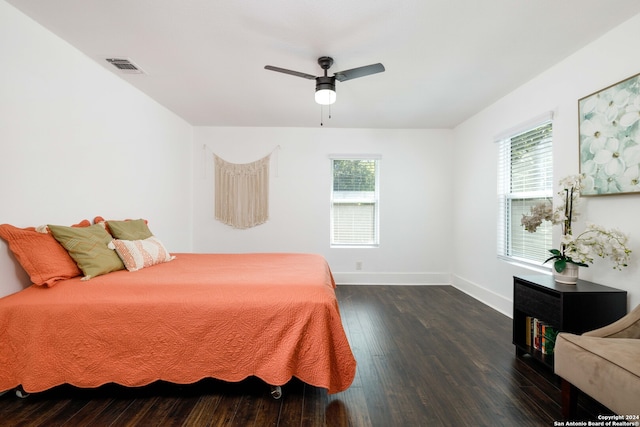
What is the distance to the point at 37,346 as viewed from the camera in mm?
1756

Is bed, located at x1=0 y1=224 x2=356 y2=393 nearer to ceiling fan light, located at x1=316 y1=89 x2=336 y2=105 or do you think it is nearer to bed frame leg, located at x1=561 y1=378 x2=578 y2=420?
bed frame leg, located at x1=561 y1=378 x2=578 y2=420

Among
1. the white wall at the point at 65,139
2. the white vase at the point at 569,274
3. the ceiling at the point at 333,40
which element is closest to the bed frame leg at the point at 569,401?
the white vase at the point at 569,274

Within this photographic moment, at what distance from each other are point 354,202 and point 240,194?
6.03ft

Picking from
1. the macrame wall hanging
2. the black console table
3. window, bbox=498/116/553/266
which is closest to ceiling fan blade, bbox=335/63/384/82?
window, bbox=498/116/553/266

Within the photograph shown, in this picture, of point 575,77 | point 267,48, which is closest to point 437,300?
point 575,77

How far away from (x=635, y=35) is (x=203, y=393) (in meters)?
3.75

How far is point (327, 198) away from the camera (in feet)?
15.9

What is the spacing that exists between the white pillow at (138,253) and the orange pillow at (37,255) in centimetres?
37

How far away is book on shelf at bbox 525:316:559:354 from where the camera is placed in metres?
2.27

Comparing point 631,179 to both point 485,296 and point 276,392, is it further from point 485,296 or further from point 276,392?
point 276,392

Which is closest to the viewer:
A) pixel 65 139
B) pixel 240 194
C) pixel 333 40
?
pixel 333 40

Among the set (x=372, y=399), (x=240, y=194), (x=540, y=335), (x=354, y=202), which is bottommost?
(x=372, y=399)

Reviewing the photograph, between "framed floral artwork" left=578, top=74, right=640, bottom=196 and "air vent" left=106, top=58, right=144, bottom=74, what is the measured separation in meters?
3.89

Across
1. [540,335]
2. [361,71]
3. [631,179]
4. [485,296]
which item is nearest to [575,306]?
[540,335]
